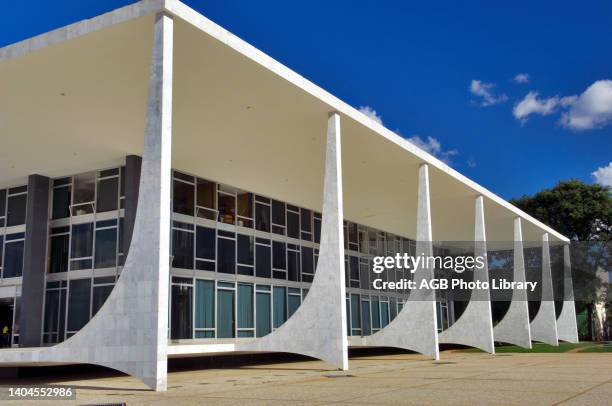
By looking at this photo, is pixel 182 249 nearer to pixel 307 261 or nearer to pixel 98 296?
pixel 98 296

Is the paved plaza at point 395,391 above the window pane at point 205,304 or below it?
below

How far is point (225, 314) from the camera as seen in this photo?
24.2m

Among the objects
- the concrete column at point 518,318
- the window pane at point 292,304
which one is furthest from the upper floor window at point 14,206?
the concrete column at point 518,318

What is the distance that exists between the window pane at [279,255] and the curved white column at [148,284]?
Result: 48.8 ft

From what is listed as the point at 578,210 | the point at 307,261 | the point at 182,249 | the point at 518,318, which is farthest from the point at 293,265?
the point at 578,210

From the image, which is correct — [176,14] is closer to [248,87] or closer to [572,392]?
[248,87]

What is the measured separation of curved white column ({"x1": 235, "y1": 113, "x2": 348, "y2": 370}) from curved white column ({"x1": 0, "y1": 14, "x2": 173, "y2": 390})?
669 cm

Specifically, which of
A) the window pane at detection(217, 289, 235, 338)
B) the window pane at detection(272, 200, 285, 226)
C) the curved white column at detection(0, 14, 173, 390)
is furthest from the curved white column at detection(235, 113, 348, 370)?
the window pane at detection(272, 200, 285, 226)

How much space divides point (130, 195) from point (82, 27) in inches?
334

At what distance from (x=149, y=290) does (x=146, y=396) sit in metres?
1.97

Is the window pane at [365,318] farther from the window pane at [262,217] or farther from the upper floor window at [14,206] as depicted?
the upper floor window at [14,206]

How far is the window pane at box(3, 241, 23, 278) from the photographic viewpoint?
22.9 m

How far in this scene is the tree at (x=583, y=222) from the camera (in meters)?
45.5

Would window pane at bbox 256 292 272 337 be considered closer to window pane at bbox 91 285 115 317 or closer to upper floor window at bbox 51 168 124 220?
window pane at bbox 91 285 115 317
